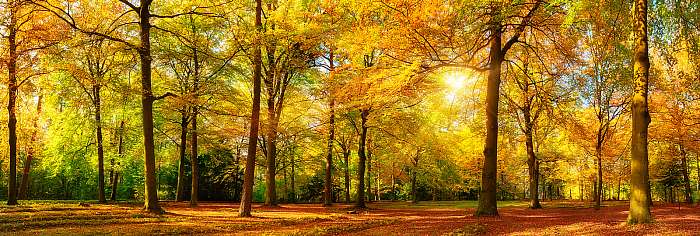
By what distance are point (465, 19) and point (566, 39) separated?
6407 millimetres

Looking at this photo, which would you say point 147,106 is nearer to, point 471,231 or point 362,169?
point 471,231

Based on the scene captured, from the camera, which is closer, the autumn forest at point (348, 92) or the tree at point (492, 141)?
the autumn forest at point (348, 92)

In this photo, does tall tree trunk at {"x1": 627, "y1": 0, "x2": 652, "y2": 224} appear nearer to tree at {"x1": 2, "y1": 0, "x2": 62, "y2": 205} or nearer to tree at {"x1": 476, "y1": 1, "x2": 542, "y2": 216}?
tree at {"x1": 476, "y1": 1, "x2": 542, "y2": 216}

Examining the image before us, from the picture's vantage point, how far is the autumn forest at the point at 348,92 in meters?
13.1

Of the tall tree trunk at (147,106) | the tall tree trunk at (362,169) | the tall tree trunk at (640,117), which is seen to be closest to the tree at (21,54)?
the tall tree trunk at (147,106)

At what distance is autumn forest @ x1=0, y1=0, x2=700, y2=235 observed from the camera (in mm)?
13055

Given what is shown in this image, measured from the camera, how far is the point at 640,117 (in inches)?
486

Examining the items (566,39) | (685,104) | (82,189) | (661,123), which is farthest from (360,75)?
(82,189)

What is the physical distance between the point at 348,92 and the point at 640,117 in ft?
30.8

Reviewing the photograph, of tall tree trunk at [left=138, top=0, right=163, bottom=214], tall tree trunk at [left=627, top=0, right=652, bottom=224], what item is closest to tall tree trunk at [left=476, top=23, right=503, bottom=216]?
tall tree trunk at [left=627, top=0, right=652, bottom=224]

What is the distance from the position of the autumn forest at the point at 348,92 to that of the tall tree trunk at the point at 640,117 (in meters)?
0.04

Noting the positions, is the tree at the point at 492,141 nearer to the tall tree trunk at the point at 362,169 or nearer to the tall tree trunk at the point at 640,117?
the tall tree trunk at the point at 640,117

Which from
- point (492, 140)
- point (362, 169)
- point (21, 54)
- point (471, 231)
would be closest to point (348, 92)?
point (492, 140)

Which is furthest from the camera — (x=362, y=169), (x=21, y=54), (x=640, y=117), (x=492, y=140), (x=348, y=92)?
(x=362, y=169)
